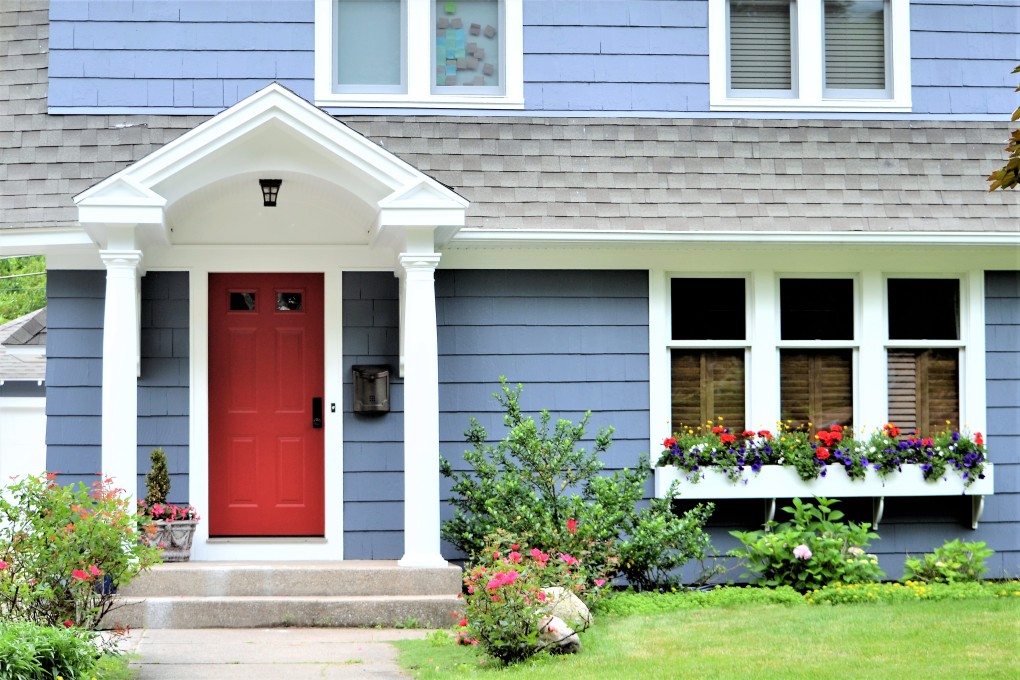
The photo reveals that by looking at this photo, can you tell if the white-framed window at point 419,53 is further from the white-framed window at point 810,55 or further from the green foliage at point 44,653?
the green foliage at point 44,653

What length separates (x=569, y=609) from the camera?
280 inches

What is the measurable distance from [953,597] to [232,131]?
5.65m

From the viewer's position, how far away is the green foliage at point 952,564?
862 cm

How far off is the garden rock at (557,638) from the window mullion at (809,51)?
4975mm

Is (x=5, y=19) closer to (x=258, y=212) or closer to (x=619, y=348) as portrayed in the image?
(x=258, y=212)

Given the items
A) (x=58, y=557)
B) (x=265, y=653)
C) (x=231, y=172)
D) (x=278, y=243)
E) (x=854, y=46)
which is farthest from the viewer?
(x=854, y=46)

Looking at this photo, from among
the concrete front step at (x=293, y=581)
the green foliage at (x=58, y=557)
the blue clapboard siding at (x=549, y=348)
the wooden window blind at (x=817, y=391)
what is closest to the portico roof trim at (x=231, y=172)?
the blue clapboard siding at (x=549, y=348)

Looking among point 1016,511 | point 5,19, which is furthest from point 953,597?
point 5,19

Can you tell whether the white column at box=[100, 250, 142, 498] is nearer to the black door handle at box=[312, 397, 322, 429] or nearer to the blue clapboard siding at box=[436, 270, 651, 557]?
the black door handle at box=[312, 397, 322, 429]

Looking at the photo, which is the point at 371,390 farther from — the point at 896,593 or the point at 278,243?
the point at 896,593

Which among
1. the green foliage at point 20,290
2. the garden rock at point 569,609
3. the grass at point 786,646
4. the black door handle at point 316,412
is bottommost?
the grass at point 786,646

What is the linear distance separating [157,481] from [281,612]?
139 centimetres

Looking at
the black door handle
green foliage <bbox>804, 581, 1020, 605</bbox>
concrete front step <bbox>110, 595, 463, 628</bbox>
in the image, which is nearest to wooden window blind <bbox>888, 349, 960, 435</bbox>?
green foliage <bbox>804, 581, 1020, 605</bbox>

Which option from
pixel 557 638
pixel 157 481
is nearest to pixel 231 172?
pixel 157 481
